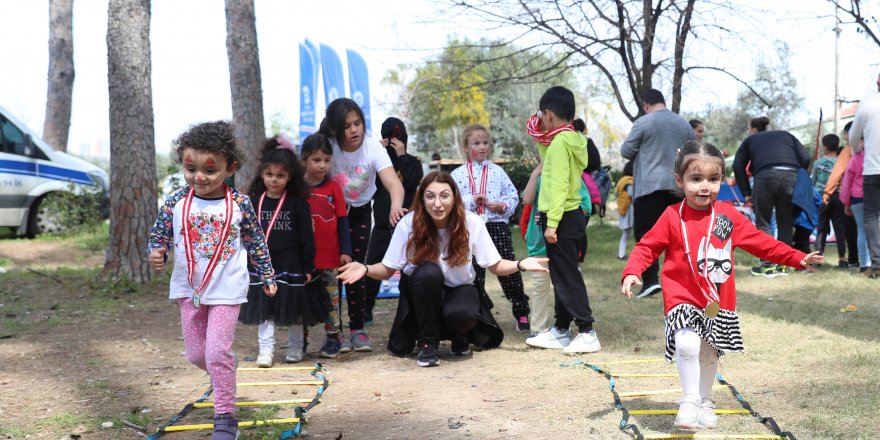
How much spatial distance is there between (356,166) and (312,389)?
69.6 inches

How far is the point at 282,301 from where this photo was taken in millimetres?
5898

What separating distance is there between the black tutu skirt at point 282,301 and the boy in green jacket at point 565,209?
1.74 metres

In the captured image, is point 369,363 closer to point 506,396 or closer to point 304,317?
point 304,317

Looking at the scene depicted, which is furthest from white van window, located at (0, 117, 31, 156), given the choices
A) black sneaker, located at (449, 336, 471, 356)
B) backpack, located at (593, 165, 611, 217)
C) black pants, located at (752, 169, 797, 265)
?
black pants, located at (752, 169, 797, 265)

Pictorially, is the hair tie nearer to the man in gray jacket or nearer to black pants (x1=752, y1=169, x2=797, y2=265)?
the man in gray jacket

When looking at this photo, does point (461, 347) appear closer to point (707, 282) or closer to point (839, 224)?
point (707, 282)

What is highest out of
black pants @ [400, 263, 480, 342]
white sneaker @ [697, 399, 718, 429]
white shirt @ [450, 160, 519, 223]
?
white shirt @ [450, 160, 519, 223]

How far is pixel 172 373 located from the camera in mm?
5738

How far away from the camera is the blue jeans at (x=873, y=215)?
29.8ft

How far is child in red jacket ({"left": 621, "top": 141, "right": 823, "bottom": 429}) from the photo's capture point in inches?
158

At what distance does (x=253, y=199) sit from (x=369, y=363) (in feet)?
4.53

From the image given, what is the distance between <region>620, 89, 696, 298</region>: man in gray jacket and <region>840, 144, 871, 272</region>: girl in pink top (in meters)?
2.56

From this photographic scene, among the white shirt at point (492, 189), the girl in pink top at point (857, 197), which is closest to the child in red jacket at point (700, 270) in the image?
the white shirt at point (492, 189)

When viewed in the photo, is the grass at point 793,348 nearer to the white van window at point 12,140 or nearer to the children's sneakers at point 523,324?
the children's sneakers at point 523,324
